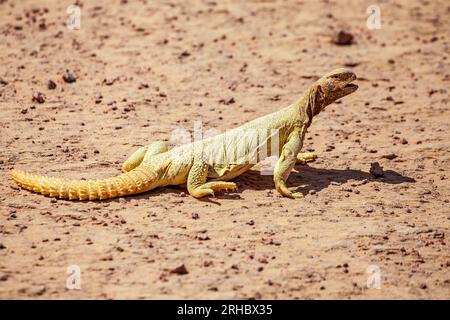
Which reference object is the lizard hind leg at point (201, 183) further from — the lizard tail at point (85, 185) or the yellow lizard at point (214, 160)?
the lizard tail at point (85, 185)

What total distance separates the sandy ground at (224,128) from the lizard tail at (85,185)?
3.9 inches

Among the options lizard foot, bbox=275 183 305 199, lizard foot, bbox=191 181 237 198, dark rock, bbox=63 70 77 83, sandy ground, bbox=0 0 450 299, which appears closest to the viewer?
sandy ground, bbox=0 0 450 299

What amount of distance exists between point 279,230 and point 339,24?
311 inches

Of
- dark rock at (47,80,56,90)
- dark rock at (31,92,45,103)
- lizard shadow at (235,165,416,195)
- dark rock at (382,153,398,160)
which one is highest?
dark rock at (47,80,56,90)

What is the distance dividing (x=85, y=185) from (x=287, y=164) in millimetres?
2427

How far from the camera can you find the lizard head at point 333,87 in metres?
8.40

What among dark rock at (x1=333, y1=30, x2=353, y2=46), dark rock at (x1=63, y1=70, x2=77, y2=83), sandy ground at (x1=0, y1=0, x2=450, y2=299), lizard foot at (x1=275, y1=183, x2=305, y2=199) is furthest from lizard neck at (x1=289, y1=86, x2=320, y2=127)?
dark rock at (x1=333, y1=30, x2=353, y2=46)

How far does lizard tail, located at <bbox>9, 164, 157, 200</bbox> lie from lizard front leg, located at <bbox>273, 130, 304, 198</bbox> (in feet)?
4.98

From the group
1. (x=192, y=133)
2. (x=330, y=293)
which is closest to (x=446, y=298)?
(x=330, y=293)

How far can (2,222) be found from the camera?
7.16 meters

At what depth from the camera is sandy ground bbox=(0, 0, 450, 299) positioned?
6516mm

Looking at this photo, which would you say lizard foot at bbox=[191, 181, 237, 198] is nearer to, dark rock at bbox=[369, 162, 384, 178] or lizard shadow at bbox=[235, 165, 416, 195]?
lizard shadow at bbox=[235, 165, 416, 195]
